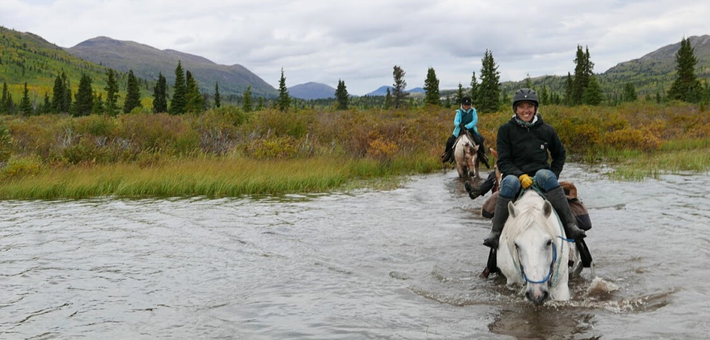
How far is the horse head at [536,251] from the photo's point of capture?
507cm

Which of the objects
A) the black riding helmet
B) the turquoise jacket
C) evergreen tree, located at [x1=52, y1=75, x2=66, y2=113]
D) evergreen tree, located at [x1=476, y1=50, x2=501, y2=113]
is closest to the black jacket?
the black riding helmet

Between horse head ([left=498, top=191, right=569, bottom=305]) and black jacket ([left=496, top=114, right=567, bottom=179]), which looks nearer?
horse head ([left=498, top=191, right=569, bottom=305])

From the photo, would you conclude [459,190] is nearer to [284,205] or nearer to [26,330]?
[284,205]

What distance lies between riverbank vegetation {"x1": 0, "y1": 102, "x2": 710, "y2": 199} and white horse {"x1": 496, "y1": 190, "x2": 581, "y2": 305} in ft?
31.3

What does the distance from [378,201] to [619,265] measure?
6521 mm

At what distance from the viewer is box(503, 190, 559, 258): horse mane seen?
537 centimetres

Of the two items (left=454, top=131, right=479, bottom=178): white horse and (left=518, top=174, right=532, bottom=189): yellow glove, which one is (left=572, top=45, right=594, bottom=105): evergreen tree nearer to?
(left=454, top=131, right=479, bottom=178): white horse

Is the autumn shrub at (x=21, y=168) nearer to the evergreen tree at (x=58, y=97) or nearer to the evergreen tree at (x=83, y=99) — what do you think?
the evergreen tree at (x=83, y=99)

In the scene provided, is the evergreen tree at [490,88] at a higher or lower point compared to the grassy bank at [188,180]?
higher

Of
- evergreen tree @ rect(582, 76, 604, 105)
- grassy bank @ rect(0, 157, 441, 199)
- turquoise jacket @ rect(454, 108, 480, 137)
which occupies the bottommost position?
grassy bank @ rect(0, 157, 441, 199)

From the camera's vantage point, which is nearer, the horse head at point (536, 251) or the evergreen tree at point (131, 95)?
the horse head at point (536, 251)

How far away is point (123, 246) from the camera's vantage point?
8.77m

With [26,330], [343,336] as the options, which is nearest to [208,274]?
[26,330]

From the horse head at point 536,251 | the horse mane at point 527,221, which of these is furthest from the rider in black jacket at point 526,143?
the horse head at point 536,251
